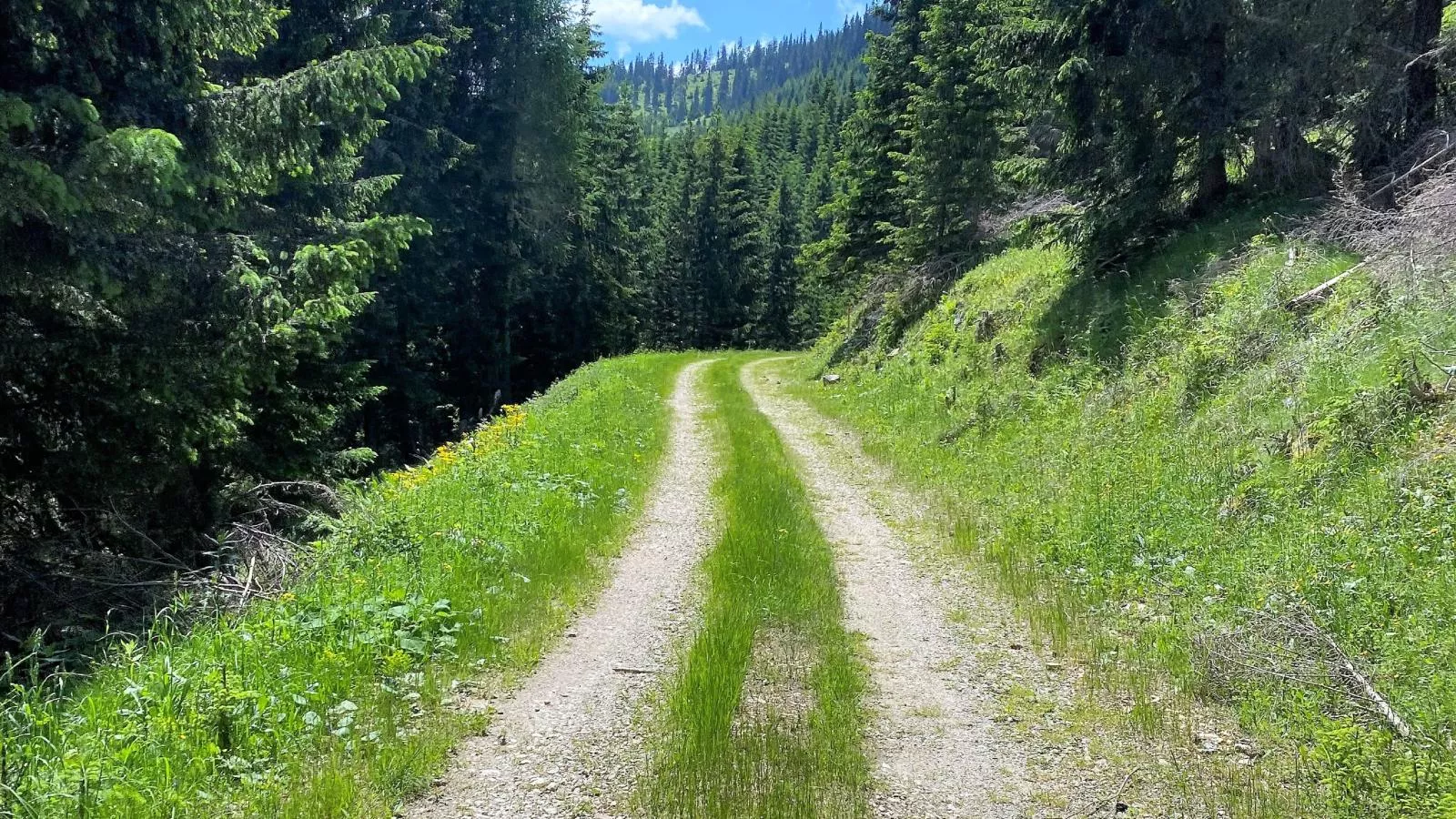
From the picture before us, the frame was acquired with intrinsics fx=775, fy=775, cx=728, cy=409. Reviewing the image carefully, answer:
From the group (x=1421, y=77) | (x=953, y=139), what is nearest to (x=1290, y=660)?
(x=1421, y=77)

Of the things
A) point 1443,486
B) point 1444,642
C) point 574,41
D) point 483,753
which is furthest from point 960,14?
point 483,753

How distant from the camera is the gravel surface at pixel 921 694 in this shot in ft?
12.7

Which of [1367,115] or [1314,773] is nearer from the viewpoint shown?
[1314,773]

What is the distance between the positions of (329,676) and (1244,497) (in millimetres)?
7004

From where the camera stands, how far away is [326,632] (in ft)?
16.6

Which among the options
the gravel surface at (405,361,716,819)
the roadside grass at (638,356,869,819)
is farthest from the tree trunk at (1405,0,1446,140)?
the gravel surface at (405,361,716,819)

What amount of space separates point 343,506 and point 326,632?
462cm

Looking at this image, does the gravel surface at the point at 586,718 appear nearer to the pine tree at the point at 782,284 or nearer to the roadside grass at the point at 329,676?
the roadside grass at the point at 329,676

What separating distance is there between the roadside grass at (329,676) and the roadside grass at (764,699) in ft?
3.99

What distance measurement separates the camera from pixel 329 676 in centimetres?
465

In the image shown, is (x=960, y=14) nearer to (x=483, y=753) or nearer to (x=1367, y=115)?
(x=1367, y=115)

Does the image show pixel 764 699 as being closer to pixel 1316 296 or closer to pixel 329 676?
pixel 329 676

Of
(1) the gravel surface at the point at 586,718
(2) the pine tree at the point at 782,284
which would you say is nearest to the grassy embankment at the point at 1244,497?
(1) the gravel surface at the point at 586,718

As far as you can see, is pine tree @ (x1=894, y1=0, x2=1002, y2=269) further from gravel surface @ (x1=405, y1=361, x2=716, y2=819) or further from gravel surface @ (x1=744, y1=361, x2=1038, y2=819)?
gravel surface @ (x1=405, y1=361, x2=716, y2=819)
